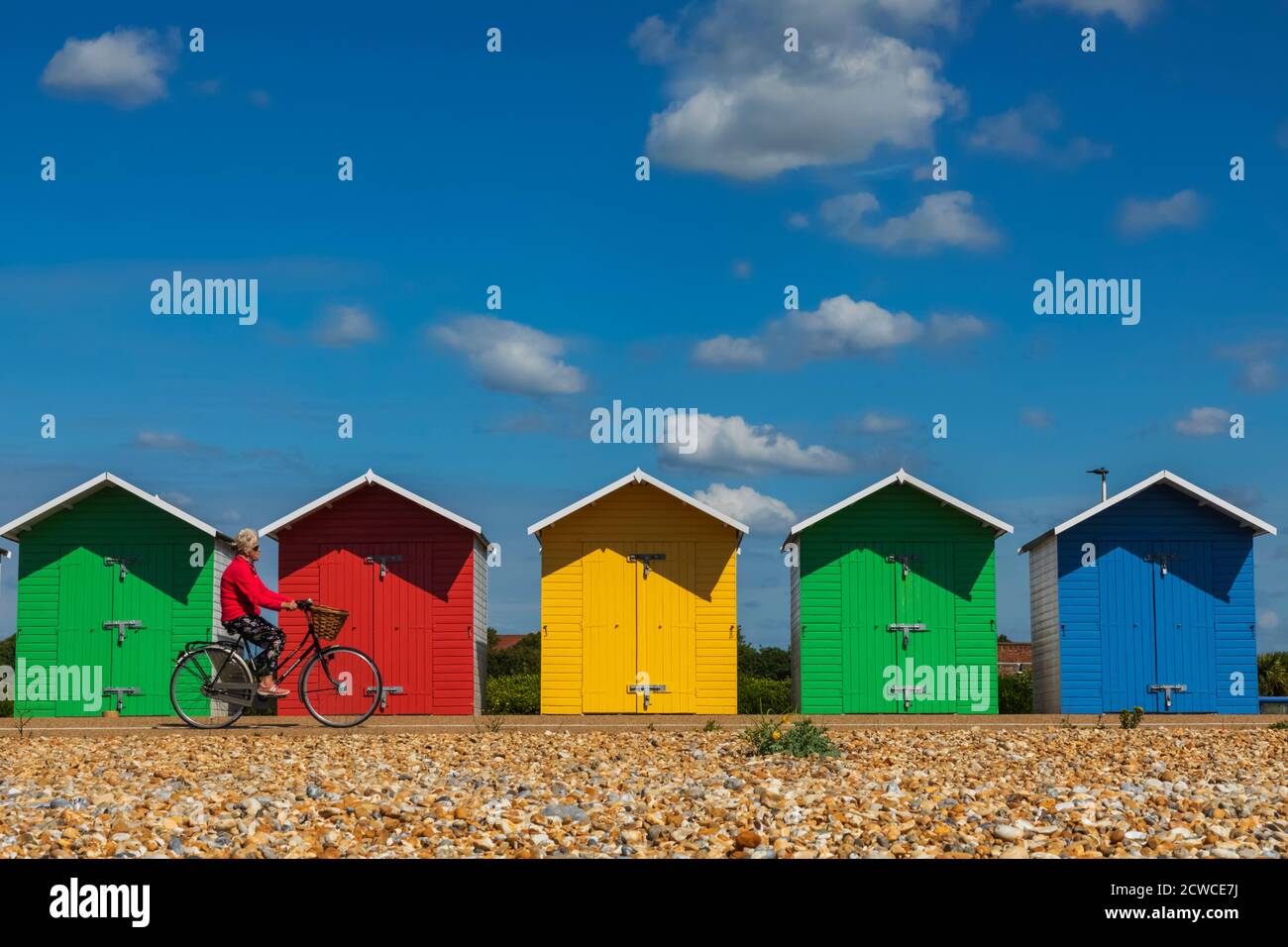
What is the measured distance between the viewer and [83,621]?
20469mm

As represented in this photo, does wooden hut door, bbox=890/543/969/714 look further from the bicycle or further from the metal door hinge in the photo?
the bicycle

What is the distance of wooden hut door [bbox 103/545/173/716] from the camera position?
2030cm

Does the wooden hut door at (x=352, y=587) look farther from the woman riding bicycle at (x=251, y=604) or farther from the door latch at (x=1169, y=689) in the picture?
the door latch at (x=1169, y=689)

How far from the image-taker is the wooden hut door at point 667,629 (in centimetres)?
1983

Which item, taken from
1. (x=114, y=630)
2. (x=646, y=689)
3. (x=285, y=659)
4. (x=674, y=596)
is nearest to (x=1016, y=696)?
(x=674, y=596)

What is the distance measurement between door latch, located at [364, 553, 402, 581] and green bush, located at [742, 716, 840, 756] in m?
9.07

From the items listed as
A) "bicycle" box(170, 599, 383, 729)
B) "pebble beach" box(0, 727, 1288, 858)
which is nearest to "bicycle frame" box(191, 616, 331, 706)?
"bicycle" box(170, 599, 383, 729)

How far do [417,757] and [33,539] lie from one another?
11.5 metres

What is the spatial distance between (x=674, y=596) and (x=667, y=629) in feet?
1.54
